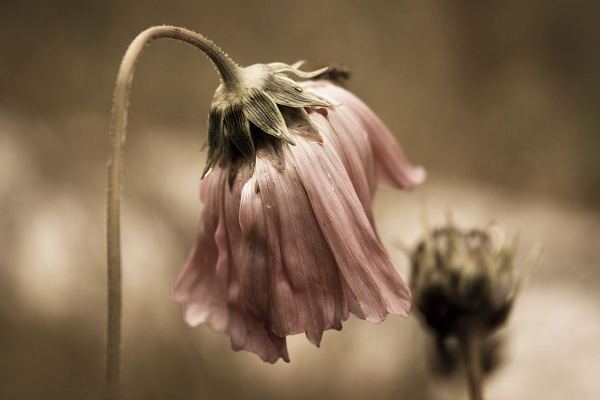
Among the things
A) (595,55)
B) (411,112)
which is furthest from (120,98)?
(595,55)

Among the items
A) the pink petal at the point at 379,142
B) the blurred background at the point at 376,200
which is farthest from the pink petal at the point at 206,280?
the blurred background at the point at 376,200

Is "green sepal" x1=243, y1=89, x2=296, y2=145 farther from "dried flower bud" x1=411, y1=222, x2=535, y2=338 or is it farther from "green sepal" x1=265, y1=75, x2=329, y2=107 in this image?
"dried flower bud" x1=411, y1=222, x2=535, y2=338

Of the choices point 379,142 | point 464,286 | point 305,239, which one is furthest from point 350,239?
point 464,286

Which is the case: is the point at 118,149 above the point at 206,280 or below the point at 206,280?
above

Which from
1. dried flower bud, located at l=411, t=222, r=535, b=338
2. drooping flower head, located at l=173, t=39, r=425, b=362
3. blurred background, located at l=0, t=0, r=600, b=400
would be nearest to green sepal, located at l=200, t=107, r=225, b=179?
drooping flower head, located at l=173, t=39, r=425, b=362

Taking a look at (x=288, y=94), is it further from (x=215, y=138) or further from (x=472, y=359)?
(x=472, y=359)

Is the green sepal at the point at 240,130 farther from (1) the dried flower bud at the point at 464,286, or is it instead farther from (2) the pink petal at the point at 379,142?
(1) the dried flower bud at the point at 464,286
